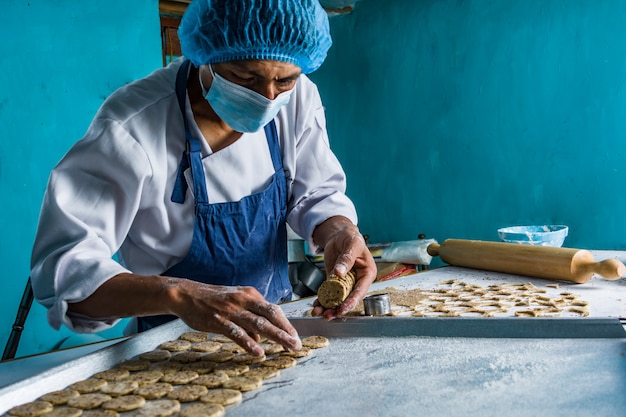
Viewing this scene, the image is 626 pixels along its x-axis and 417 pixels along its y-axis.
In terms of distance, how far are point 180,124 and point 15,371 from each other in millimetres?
832

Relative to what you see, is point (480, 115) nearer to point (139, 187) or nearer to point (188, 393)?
point (139, 187)

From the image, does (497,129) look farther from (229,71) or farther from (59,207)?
(59,207)

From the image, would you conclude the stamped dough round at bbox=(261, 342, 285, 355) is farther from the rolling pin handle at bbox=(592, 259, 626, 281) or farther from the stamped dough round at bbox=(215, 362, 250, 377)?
the rolling pin handle at bbox=(592, 259, 626, 281)

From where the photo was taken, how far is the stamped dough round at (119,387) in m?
1.33

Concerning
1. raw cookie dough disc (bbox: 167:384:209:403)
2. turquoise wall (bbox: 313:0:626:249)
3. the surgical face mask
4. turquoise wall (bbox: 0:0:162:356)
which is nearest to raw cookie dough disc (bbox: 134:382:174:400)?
raw cookie dough disc (bbox: 167:384:209:403)

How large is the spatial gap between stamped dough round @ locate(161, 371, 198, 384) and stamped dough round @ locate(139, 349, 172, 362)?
0.44 ft

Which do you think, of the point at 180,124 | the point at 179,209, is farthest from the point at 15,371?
the point at 180,124

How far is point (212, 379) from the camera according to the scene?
1396mm

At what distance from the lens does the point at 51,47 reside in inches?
136

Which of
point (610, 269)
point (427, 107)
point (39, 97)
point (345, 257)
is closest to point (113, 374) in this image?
point (345, 257)

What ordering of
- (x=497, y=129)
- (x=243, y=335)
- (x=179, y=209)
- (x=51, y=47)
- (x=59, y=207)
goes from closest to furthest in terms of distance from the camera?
(x=243, y=335) → (x=59, y=207) → (x=179, y=209) → (x=51, y=47) → (x=497, y=129)

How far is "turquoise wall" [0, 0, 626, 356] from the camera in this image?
11.2 feet

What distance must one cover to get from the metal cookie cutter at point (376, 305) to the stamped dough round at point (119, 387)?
0.75 m

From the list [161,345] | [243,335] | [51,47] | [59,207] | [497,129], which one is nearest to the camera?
[243,335]
